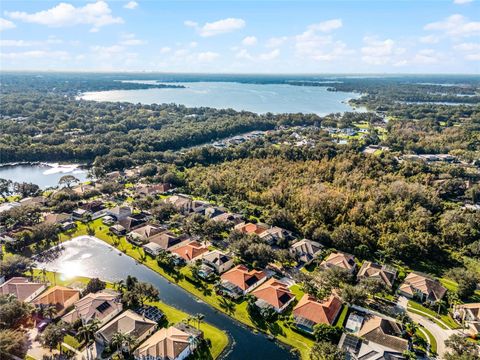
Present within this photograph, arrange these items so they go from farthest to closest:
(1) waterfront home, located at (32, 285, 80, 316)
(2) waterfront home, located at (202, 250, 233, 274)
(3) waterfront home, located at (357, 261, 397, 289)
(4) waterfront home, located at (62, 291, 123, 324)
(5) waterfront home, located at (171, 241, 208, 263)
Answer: (5) waterfront home, located at (171, 241, 208, 263), (2) waterfront home, located at (202, 250, 233, 274), (3) waterfront home, located at (357, 261, 397, 289), (1) waterfront home, located at (32, 285, 80, 316), (4) waterfront home, located at (62, 291, 123, 324)

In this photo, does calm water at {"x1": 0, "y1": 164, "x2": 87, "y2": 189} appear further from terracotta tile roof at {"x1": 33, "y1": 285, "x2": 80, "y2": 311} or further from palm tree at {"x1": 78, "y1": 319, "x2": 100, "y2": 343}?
palm tree at {"x1": 78, "y1": 319, "x2": 100, "y2": 343}

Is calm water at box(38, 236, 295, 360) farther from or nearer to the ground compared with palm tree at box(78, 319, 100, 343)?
nearer to the ground

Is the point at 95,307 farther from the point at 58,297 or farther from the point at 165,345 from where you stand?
the point at 165,345

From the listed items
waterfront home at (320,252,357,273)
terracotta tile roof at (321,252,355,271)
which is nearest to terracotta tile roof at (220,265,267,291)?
waterfront home at (320,252,357,273)

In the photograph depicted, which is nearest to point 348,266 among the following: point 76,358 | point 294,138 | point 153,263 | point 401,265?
point 401,265

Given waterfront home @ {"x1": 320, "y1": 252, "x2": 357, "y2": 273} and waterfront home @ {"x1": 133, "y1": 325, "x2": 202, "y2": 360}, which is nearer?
waterfront home @ {"x1": 133, "y1": 325, "x2": 202, "y2": 360}

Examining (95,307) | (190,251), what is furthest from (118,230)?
(95,307)

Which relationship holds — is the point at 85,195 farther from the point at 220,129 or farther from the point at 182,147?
the point at 220,129
